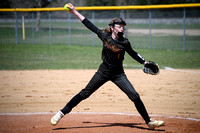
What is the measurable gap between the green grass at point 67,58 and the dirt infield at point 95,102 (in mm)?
1818

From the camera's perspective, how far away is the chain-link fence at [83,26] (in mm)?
24281

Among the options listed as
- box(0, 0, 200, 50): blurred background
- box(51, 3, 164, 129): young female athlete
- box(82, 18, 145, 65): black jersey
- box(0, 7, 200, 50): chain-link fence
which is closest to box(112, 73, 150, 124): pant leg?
box(51, 3, 164, 129): young female athlete

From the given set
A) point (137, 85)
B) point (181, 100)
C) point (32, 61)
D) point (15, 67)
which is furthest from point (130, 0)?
point (181, 100)

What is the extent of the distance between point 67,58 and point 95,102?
33.4 feet

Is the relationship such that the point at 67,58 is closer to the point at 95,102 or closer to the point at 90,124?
the point at 95,102

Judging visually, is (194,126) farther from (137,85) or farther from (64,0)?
(64,0)

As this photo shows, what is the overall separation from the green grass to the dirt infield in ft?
5.96

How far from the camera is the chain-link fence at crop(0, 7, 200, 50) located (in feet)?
79.7

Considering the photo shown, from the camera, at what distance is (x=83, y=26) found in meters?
25.8

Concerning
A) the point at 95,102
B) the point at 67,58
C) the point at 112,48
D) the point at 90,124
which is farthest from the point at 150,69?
the point at 67,58

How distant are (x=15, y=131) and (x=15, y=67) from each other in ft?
31.5

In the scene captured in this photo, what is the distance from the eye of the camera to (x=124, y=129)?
234 inches

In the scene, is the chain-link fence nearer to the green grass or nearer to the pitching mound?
the green grass

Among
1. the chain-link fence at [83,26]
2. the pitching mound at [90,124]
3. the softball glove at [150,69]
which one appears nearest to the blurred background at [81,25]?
the chain-link fence at [83,26]
